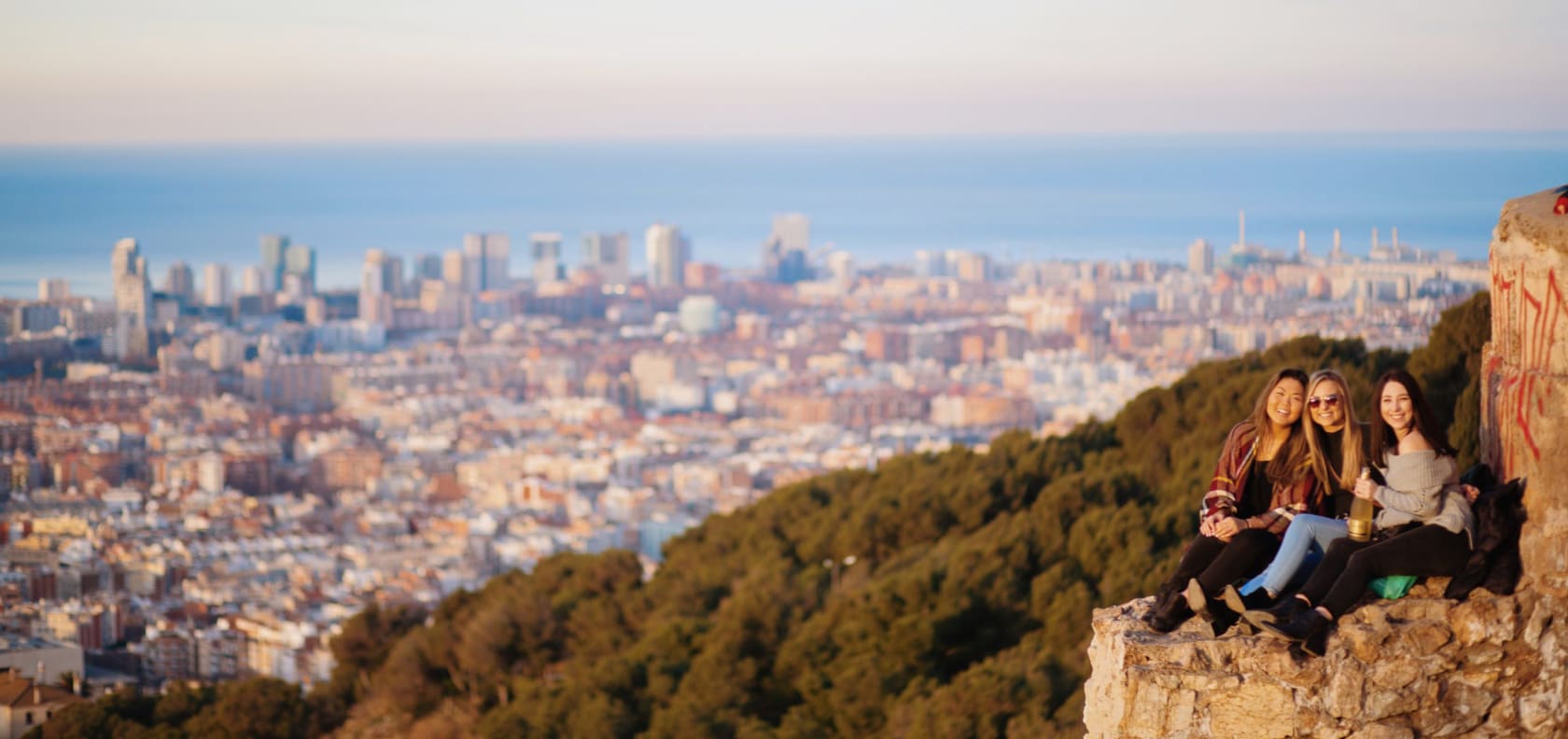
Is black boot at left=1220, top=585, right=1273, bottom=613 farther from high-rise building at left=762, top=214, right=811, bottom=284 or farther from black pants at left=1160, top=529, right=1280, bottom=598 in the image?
high-rise building at left=762, top=214, right=811, bottom=284

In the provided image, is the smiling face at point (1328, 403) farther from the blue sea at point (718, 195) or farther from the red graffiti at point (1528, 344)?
the blue sea at point (718, 195)

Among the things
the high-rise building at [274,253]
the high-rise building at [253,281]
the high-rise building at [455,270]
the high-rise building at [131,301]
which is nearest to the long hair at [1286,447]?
the high-rise building at [131,301]

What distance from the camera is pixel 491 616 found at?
816 centimetres

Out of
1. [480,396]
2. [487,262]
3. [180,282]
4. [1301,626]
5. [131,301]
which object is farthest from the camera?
[487,262]

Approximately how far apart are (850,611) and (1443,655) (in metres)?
4.05

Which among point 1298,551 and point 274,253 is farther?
point 274,253

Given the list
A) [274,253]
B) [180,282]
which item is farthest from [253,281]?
[274,253]

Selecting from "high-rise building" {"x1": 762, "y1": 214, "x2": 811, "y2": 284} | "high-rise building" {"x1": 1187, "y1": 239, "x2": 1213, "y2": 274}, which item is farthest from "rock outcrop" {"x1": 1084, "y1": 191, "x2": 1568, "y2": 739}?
"high-rise building" {"x1": 762, "y1": 214, "x2": 811, "y2": 284}

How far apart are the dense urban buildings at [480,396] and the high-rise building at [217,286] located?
8cm

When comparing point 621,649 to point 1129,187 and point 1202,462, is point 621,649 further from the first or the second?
point 1129,187

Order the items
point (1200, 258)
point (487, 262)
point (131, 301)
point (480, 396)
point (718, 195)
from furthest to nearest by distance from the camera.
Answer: point (718, 195)
point (487, 262)
point (480, 396)
point (131, 301)
point (1200, 258)

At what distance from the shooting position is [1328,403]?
8.24 ft

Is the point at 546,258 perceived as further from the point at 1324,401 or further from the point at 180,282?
the point at 1324,401

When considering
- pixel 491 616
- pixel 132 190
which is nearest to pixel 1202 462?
pixel 491 616
